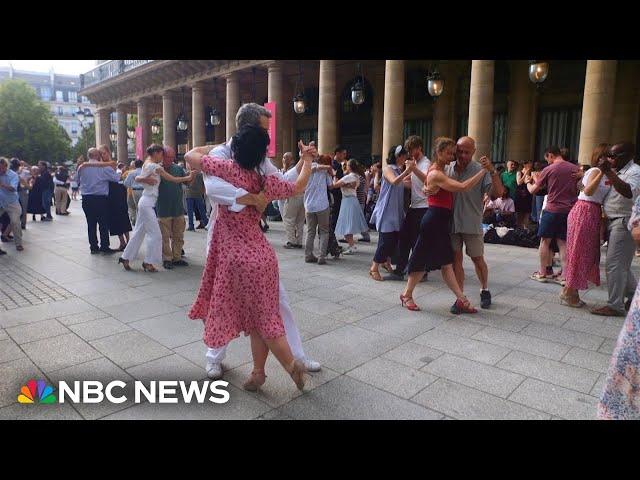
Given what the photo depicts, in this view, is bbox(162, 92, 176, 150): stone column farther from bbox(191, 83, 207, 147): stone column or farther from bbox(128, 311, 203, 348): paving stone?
bbox(128, 311, 203, 348): paving stone

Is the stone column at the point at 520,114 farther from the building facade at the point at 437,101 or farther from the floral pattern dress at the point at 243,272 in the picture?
the floral pattern dress at the point at 243,272

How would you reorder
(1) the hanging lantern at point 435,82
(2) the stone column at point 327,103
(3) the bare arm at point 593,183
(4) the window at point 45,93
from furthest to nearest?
(4) the window at point 45,93 < (2) the stone column at point 327,103 < (1) the hanging lantern at point 435,82 < (3) the bare arm at point 593,183

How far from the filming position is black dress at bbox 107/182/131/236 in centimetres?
931

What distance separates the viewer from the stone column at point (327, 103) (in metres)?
16.6

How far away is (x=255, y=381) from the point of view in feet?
10.9

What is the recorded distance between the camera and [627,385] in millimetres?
2295

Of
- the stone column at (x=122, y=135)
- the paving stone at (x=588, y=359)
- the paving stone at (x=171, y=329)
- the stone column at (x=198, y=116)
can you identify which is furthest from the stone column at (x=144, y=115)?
the paving stone at (x=588, y=359)

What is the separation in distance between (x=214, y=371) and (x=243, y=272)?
104 centimetres

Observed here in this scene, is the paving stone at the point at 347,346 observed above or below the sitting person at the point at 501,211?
below

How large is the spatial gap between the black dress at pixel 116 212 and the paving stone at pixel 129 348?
5415 mm

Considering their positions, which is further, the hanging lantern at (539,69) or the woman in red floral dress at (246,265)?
the hanging lantern at (539,69)

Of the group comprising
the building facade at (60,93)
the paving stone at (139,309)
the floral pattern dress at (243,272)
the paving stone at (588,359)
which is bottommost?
the paving stone at (139,309)
